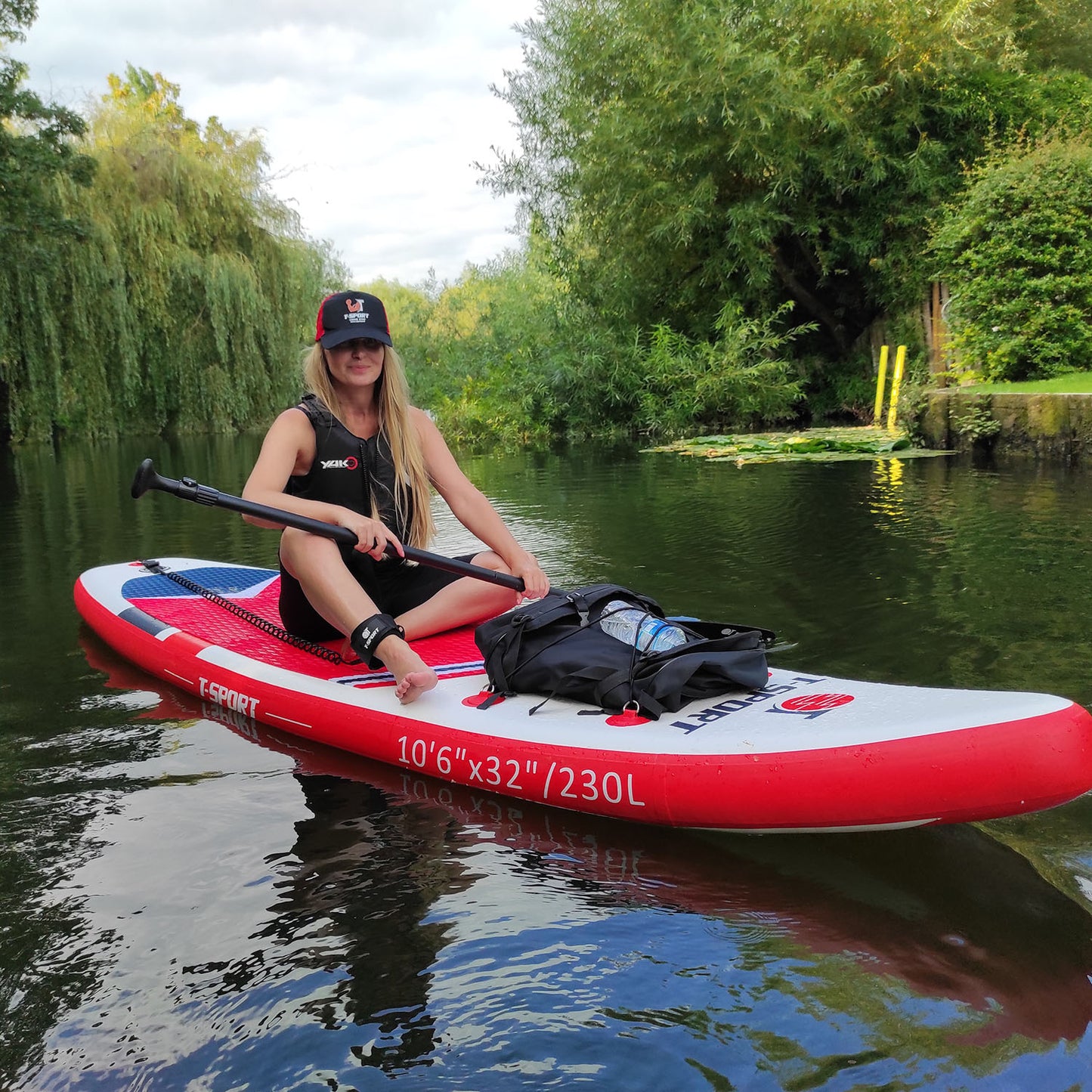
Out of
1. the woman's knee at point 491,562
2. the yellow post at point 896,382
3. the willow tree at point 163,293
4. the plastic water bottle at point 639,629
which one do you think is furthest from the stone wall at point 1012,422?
the willow tree at point 163,293

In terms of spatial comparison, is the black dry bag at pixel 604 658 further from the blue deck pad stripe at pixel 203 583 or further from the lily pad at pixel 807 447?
the lily pad at pixel 807 447

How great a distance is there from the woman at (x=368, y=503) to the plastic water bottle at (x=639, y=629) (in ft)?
1.51

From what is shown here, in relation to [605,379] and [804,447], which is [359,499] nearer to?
[804,447]

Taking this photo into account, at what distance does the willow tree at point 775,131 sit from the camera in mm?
13383

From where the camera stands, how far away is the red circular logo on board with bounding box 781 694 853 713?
2490mm

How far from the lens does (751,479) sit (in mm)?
9297

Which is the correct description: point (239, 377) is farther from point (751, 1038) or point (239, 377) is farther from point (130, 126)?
point (751, 1038)

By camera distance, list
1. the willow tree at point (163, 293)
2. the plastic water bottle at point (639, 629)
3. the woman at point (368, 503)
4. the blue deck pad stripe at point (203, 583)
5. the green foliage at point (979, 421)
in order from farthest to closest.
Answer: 1. the willow tree at point (163, 293)
2. the green foliage at point (979, 421)
3. the blue deck pad stripe at point (203, 583)
4. the woman at point (368, 503)
5. the plastic water bottle at point (639, 629)

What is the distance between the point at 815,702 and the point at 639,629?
559 mm

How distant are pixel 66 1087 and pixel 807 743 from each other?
1581 mm

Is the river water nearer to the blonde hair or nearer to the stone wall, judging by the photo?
the blonde hair

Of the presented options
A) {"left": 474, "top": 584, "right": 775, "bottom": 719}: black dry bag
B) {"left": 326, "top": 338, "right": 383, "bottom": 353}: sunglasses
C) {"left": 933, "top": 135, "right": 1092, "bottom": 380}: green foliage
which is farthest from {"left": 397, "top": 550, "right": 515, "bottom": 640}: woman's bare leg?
{"left": 933, "top": 135, "right": 1092, "bottom": 380}: green foliage

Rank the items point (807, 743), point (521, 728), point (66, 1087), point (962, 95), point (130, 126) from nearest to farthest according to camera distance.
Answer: point (66, 1087)
point (807, 743)
point (521, 728)
point (962, 95)
point (130, 126)

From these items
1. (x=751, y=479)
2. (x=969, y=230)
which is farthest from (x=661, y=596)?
(x=969, y=230)
